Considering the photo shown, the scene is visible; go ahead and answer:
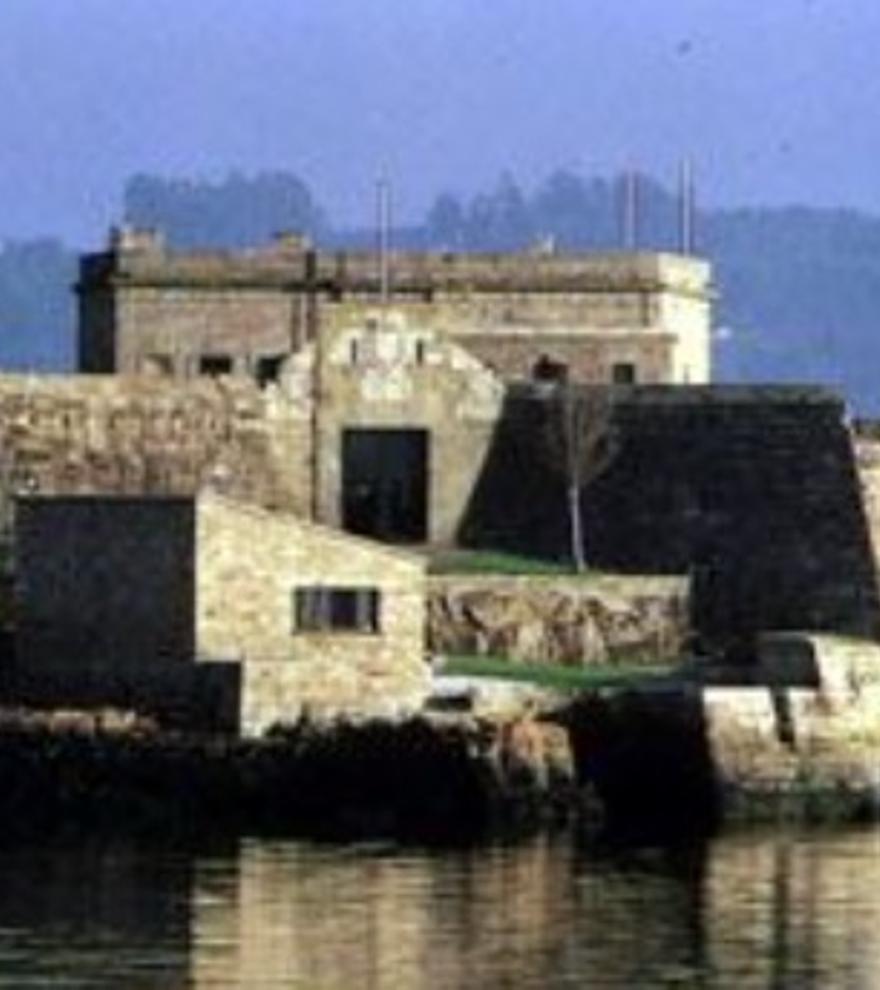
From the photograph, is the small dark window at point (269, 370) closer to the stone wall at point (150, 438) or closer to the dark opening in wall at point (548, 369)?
the stone wall at point (150, 438)

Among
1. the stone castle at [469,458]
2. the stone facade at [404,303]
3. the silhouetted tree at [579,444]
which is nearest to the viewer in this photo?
the stone castle at [469,458]

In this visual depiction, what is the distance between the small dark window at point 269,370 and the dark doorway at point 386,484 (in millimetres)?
1371

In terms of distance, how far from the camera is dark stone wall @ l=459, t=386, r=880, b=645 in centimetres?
7562

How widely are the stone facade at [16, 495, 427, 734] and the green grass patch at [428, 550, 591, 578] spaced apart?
8.03 meters

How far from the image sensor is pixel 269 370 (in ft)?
259

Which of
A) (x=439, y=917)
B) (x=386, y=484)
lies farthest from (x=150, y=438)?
(x=439, y=917)

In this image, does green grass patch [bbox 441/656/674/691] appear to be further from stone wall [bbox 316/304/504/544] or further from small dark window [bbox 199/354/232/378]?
small dark window [bbox 199/354/232/378]

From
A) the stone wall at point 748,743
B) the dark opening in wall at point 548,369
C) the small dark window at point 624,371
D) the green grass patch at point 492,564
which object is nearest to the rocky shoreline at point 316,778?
the stone wall at point 748,743

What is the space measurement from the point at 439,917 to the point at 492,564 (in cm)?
2388

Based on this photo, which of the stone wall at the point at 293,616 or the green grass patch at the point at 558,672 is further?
the green grass patch at the point at 558,672

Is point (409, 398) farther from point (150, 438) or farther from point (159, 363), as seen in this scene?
point (159, 363)

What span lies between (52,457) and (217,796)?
1436 centimetres

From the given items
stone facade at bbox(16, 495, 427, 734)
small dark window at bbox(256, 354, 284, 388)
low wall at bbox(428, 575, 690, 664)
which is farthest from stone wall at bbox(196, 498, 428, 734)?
small dark window at bbox(256, 354, 284, 388)

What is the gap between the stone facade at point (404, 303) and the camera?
277 feet
